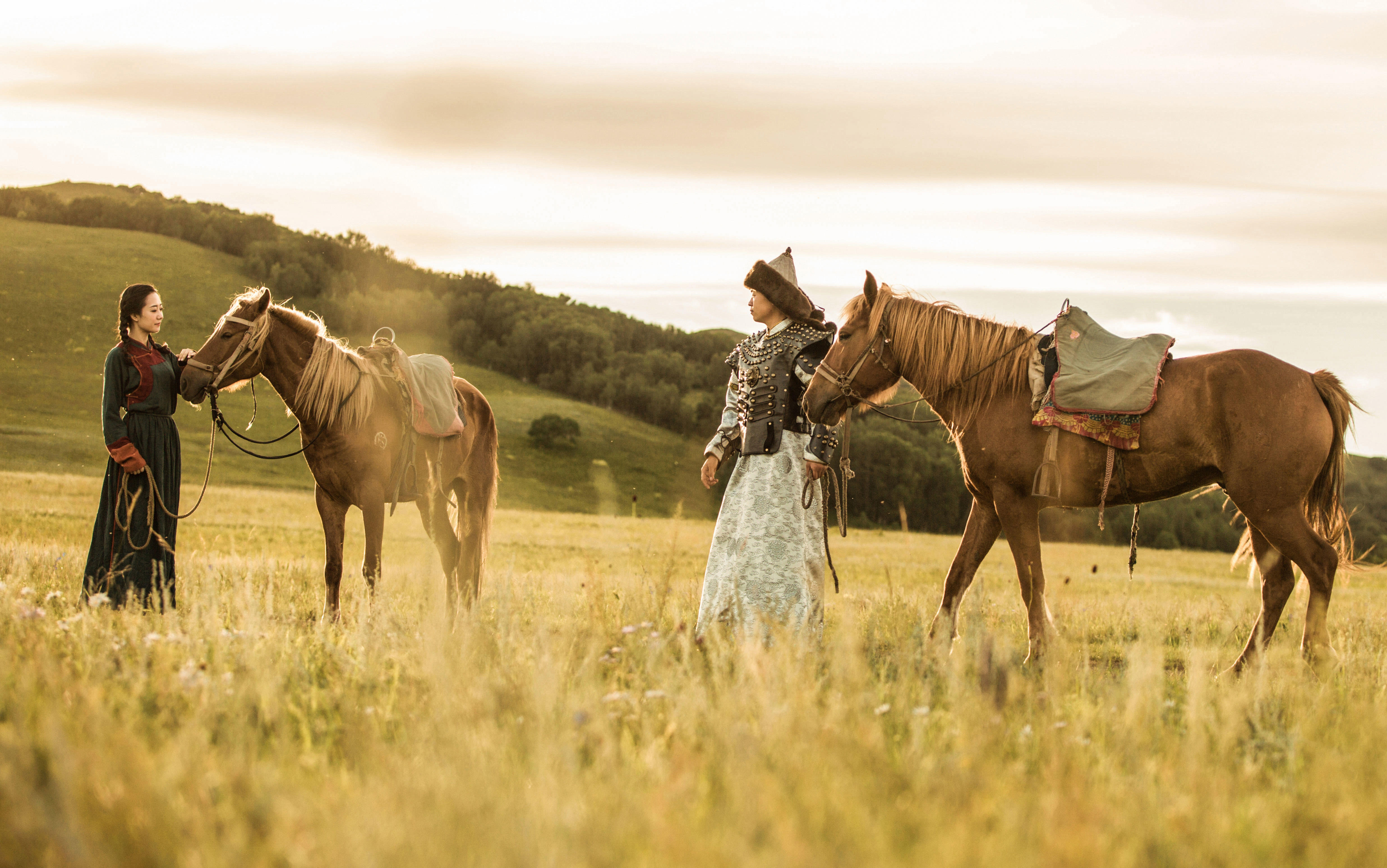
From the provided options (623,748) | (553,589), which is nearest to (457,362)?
(553,589)

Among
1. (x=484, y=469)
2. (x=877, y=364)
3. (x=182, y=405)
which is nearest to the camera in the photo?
(x=877, y=364)

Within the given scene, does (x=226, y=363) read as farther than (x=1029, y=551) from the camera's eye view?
Yes

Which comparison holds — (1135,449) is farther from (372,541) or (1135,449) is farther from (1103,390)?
(372,541)

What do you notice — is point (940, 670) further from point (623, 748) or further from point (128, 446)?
point (128, 446)

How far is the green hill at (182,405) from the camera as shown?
45.5 meters

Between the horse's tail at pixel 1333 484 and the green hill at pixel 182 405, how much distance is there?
29.6m

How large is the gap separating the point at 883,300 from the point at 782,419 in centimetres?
115

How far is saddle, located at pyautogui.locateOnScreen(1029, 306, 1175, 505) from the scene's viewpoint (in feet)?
19.8

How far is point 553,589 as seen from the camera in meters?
8.29

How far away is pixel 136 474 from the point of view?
6465mm

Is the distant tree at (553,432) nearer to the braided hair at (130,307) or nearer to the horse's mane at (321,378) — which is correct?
the horse's mane at (321,378)

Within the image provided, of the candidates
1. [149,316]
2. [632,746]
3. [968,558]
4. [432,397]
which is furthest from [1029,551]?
[149,316]

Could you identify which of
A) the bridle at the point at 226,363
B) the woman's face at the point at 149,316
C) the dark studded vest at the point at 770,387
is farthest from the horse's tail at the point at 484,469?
the dark studded vest at the point at 770,387

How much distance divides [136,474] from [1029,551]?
6.03 m
